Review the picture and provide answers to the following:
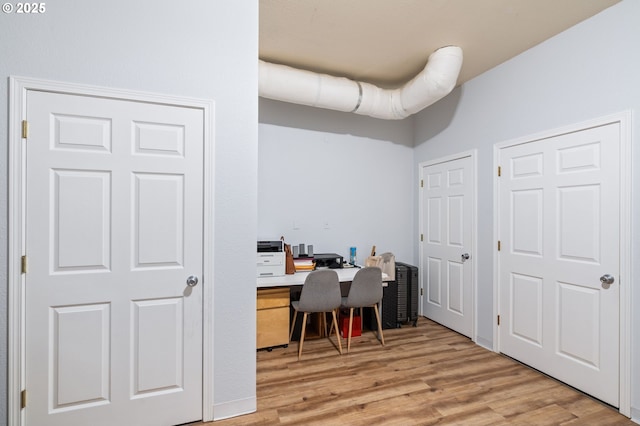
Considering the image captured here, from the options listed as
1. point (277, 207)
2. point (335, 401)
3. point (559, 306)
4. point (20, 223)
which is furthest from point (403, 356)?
point (20, 223)

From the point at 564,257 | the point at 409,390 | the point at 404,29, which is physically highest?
the point at 404,29

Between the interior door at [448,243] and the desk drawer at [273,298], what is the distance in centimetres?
202

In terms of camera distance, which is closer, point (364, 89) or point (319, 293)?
point (319, 293)

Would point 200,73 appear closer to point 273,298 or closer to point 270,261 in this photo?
point 270,261

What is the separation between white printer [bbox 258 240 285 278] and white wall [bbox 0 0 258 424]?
102 cm

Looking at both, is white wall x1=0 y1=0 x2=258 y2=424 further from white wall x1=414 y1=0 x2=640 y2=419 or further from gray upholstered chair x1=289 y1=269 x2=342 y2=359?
white wall x1=414 y1=0 x2=640 y2=419

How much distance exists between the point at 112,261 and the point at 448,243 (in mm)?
3386

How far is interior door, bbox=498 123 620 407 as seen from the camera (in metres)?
2.19

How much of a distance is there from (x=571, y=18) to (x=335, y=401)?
11.2ft

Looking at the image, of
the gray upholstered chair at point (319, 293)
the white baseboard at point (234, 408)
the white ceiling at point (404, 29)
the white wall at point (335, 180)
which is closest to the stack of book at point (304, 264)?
the white wall at point (335, 180)

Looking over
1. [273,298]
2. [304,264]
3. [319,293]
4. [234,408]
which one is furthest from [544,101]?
[234,408]

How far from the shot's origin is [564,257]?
2.48 meters

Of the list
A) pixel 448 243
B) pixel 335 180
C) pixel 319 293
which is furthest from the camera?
pixel 335 180

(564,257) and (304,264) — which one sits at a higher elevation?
(564,257)
